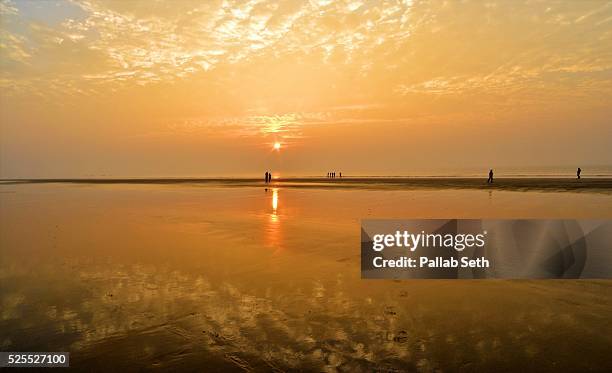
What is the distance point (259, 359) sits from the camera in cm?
569

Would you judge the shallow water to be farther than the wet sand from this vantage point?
No

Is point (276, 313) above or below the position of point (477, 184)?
below

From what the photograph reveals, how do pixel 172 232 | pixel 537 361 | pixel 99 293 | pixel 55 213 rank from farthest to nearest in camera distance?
pixel 55 213 → pixel 172 232 → pixel 99 293 → pixel 537 361

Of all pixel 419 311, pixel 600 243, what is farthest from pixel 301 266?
pixel 600 243

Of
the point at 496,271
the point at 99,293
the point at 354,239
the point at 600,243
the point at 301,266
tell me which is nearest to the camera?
the point at 99,293

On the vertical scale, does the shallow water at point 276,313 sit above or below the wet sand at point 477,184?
below

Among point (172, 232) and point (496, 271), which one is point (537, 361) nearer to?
point (496, 271)

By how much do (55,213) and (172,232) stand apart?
12.8 meters

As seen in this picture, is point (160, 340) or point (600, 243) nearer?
point (160, 340)

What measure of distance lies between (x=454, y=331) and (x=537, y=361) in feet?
4.39

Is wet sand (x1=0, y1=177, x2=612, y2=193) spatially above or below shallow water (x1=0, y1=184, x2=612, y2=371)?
above

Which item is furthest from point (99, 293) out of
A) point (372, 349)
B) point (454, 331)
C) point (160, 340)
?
point (454, 331)

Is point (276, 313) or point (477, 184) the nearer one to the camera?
point (276, 313)

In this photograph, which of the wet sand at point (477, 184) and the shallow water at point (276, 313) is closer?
the shallow water at point (276, 313)
